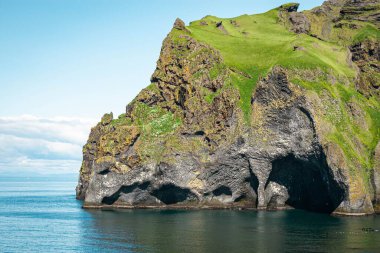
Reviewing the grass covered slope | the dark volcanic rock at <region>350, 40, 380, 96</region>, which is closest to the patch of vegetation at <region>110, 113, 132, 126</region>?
the grass covered slope

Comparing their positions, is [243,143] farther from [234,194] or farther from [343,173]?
[343,173]

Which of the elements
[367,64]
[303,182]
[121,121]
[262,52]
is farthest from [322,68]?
[121,121]

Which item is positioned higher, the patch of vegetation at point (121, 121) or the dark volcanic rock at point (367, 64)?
the dark volcanic rock at point (367, 64)

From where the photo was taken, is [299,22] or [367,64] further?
[299,22]

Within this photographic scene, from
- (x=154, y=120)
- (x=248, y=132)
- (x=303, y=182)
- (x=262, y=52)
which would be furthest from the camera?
(x=262, y=52)

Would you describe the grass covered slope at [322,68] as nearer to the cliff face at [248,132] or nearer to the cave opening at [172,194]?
the cliff face at [248,132]

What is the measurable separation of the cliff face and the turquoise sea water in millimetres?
8646

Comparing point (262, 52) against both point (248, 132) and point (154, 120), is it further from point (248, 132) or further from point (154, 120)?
point (154, 120)

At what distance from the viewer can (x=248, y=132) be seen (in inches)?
4299

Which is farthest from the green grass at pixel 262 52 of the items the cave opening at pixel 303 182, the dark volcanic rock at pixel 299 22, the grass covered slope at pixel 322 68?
the cave opening at pixel 303 182

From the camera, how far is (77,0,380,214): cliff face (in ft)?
334

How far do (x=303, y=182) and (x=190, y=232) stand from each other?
42296mm

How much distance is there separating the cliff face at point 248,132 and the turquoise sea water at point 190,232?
865cm

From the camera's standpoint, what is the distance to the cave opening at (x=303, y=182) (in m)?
104
